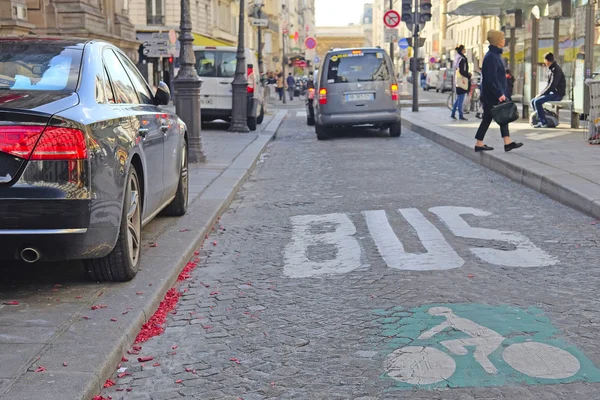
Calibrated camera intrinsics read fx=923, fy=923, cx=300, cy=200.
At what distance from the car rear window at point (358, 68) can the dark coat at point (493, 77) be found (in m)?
5.30

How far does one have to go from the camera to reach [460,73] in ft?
72.2

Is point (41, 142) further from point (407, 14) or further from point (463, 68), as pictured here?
point (407, 14)

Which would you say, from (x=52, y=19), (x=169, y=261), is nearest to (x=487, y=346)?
(x=169, y=261)

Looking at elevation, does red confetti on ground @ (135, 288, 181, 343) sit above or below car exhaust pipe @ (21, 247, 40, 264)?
below

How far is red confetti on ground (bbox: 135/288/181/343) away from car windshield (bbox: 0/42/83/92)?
1.30 meters

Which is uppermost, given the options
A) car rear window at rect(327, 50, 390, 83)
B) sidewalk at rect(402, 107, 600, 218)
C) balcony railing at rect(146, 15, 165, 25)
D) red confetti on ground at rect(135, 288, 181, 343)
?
balcony railing at rect(146, 15, 165, 25)

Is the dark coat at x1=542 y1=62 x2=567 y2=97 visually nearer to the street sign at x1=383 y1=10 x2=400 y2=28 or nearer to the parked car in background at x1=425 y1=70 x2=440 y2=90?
the street sign at x1=383 y1=10 x2=400 y2=28

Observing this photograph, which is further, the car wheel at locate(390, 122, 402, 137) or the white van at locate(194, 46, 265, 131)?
the white van at locate(194, 46, 265, 131)

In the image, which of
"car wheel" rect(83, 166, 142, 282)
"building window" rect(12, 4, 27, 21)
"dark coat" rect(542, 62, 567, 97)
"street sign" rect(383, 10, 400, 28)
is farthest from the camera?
"street sign" rect(383, 10, 400, 28)

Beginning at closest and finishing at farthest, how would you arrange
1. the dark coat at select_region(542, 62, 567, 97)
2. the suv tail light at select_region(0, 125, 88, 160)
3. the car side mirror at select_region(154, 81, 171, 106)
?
the suv tail light at select_region(0, 125, 88, 160), the car side mirror at select_region(154, 81, 171, 106), the dark coat at select_region(542, 62, 567, 97)

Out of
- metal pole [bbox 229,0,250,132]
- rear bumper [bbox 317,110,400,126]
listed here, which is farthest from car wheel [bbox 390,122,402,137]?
metal pole [bbox 229,0,250,132]

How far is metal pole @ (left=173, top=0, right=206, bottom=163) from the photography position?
12.3 m

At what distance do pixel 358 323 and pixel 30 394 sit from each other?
181cm

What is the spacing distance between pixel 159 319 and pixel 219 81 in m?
16.4
